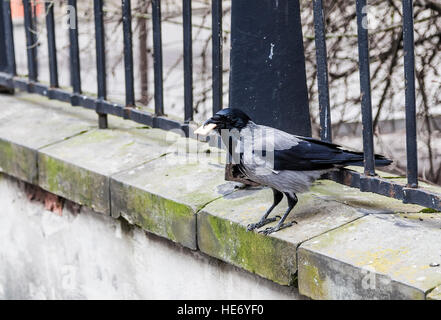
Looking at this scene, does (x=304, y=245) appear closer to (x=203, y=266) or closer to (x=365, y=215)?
(x=365, y=215)

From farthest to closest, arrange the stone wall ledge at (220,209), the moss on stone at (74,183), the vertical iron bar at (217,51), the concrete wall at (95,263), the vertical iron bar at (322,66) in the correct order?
the moss on stone at (74,183)
the vertical iron bar at (217,51)
the concrete wall at (95,263)
the vertical iron bar at (322,66)
the stone wall ledge at (220,209)

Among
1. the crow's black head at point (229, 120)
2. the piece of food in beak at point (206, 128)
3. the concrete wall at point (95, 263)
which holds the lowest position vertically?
the concrete wall at point (95, 263)

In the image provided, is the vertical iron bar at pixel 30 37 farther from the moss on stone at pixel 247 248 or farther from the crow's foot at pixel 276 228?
the crow's foot at pixel 276 228

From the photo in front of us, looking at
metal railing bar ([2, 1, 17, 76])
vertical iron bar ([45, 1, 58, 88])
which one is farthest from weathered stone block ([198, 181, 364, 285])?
metal railing bar ([2, 1, 17, 76])

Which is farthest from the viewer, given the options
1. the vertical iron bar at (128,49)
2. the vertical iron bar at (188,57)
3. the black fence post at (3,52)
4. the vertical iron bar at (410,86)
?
the black fence post at (3,52)

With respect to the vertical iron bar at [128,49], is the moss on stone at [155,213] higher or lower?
lower

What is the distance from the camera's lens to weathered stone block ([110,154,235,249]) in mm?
2917

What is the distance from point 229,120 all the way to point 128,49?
111 cm

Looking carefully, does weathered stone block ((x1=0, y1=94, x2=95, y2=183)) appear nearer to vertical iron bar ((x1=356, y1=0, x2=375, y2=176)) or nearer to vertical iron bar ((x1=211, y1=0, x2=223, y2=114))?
vertical iron bar ((x1=211, y1=0, x2=223, y2=114))

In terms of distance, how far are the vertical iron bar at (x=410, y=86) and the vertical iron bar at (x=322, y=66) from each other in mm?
337

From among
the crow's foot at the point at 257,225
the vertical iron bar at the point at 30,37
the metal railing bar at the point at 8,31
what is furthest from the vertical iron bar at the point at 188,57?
the metal railing bar at the point at 8,31

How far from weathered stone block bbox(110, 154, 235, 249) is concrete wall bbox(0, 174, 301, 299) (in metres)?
0.10

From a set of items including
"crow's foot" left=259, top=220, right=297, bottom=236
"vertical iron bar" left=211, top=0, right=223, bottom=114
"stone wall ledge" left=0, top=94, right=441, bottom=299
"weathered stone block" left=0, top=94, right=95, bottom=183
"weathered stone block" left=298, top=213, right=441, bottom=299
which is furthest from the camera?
"weathered stone block" left=0, top=94, right=95, bottom=183

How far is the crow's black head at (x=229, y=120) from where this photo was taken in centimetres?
262
